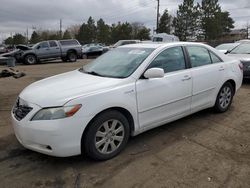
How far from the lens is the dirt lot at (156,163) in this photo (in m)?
3.35

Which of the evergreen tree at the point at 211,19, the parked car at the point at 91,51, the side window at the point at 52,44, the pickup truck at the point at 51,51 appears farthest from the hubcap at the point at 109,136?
the evergreen tree at the point at 211,19

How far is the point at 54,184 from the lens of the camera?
10.9 feet

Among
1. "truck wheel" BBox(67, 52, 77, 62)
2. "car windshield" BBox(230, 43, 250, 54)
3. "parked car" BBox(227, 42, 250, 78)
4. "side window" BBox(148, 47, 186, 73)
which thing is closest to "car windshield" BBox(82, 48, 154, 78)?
"side window" BBox(148, 47, 186, 73)

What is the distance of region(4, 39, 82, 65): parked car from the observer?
2078 cm

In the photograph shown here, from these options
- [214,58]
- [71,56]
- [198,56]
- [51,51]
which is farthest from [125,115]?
[71,56]

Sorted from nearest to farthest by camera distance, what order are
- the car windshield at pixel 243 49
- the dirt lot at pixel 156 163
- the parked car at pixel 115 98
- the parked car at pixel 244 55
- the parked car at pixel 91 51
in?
the dirt lot at pixel 156 163 → the parked car at pixel 115 98 → the parked car at pixel 244 55 → the car windshield at pixel 243 49 → the parked car at pixel 91 51

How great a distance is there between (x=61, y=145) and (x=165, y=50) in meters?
2.30

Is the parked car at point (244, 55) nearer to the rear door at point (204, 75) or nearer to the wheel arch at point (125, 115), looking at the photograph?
the rear door at point (204, 75)

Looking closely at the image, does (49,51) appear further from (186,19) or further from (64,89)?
(186,19)

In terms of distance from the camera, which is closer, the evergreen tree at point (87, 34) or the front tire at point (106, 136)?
the front tire at point (106, 136)

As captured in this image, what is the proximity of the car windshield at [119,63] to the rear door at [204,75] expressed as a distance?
0.99 meters

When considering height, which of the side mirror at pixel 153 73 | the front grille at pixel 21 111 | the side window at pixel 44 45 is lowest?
the front grille at pixel 21 111

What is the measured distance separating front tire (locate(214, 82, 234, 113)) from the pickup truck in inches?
685

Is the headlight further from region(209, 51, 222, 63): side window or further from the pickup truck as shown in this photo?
the pickup truck
